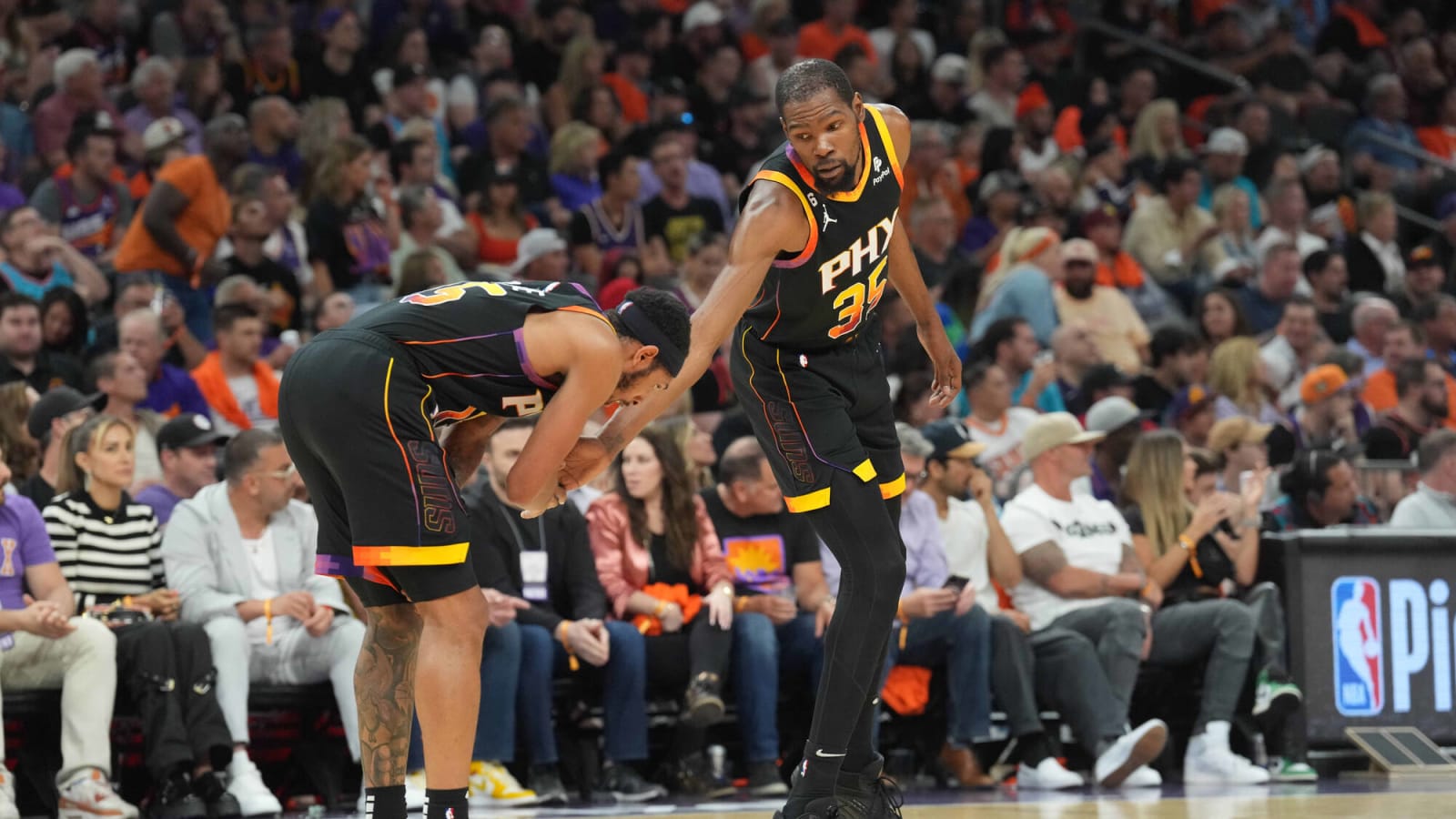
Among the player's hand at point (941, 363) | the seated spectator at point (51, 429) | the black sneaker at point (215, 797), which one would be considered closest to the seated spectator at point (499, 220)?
the seated spectator at point (51, 429)

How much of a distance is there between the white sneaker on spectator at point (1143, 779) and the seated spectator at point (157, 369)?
182 inches

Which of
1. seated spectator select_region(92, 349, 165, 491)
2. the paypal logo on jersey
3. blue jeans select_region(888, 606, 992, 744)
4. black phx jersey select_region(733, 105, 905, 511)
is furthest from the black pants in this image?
the paypal logo on jersey

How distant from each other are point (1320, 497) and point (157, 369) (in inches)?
230

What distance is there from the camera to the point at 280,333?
9.98 meters

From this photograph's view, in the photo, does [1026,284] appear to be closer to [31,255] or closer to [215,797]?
[31,255]

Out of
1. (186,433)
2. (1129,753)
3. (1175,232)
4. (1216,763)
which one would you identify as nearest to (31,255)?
(186,433)

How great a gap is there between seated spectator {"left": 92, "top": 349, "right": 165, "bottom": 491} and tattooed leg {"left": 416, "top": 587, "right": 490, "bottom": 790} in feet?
12.9

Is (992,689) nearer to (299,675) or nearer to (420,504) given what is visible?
(299,675)

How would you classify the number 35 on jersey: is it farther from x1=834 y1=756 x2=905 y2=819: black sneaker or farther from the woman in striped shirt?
the woman in striped shirt

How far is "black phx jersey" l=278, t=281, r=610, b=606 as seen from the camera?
449 cm

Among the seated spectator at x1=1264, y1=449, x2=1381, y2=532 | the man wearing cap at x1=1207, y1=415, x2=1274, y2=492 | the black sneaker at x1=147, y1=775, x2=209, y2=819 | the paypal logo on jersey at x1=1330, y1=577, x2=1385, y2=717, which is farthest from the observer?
the man wearing cap at x1=1207, y1=415, x2=1274, y2=492

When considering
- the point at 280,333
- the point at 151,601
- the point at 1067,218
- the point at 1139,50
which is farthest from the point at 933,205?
the point at 151,601

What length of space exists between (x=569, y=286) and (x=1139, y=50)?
13102mm

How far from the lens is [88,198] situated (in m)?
10.4
